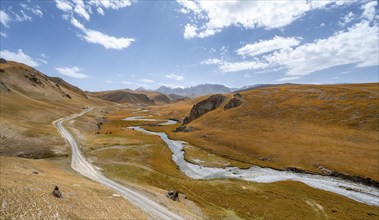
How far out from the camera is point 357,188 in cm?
6488

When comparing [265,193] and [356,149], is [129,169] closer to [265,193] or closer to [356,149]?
[265,193]

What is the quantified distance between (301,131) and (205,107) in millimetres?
76643

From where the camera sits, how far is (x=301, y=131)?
108 m

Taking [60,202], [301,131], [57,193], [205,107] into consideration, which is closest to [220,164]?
[301,131]

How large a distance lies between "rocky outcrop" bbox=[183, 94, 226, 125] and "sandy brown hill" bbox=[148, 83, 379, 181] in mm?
12461

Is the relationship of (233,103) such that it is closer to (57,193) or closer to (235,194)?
(235,194)

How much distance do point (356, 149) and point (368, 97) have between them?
51756 mm

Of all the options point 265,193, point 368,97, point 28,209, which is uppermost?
point 368,97

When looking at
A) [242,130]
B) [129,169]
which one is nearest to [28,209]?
[129,169]

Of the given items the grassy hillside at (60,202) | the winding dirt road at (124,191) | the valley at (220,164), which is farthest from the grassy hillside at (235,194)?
the grassy hillside at (60,202)

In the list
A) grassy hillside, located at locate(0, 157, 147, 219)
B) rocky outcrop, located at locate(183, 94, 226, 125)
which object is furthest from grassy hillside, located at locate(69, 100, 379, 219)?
rocky outcrop, located at locate(183, 94, 226, 125)

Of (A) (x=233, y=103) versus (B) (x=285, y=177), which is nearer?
(B) (x=285, y=177)

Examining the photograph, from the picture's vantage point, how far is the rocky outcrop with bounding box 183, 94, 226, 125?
563ft

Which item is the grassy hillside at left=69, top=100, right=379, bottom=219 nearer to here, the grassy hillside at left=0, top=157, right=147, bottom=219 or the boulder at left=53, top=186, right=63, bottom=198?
the grassy hillside at left=0, top=157, right=147, bottom=219
